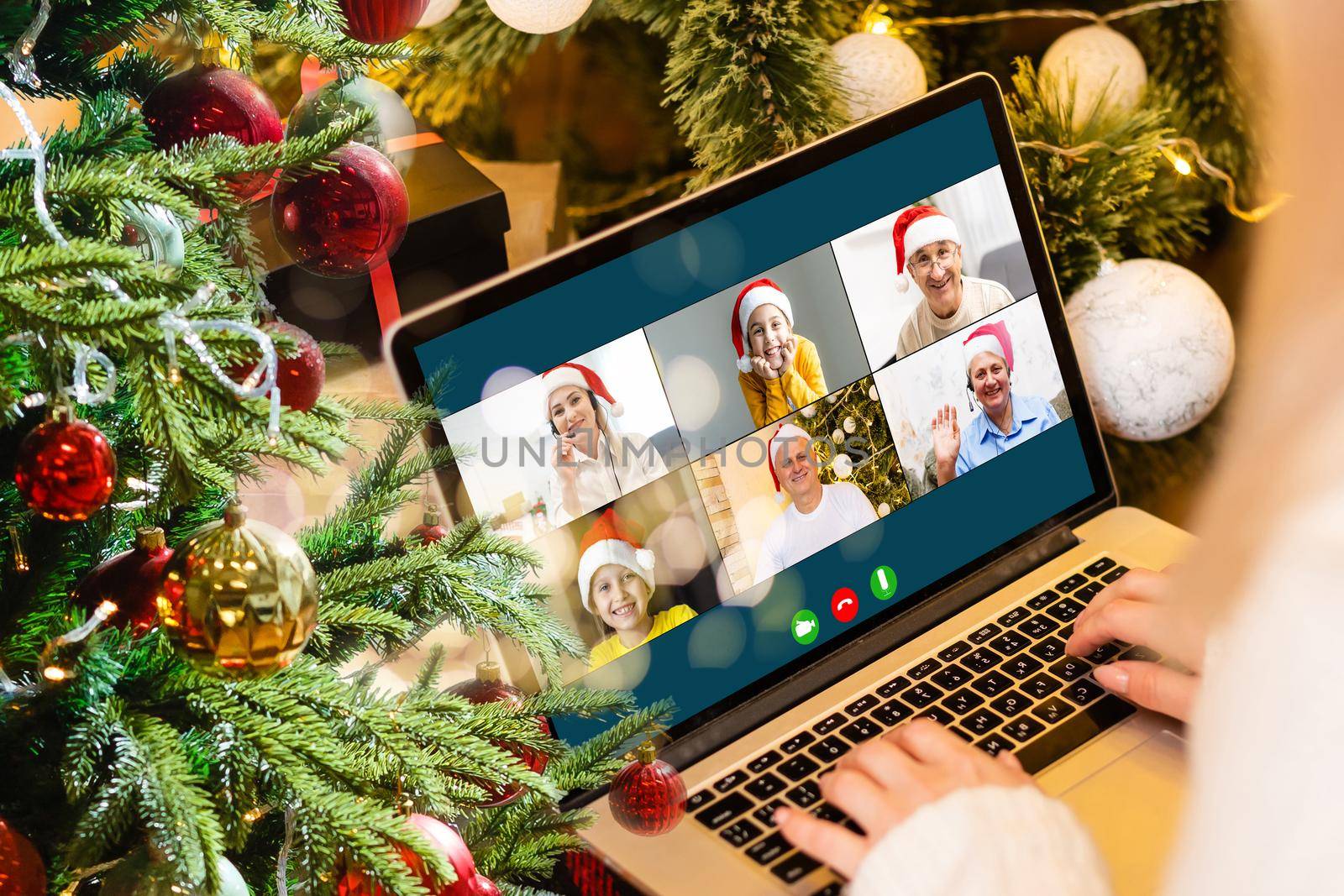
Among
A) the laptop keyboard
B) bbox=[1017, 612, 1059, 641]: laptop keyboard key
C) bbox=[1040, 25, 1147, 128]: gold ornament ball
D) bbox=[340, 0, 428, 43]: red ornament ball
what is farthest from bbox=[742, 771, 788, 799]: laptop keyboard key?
bbox=[1040, 25, 1147, 128]: gold ornament ball

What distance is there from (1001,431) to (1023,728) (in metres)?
0.21

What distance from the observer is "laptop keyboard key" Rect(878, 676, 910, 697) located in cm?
66

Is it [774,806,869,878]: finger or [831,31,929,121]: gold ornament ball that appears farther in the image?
[831,31,929,121]: gold ornament ball

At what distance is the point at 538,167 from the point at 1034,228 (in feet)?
1.35

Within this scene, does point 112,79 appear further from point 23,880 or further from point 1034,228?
point 1034,228

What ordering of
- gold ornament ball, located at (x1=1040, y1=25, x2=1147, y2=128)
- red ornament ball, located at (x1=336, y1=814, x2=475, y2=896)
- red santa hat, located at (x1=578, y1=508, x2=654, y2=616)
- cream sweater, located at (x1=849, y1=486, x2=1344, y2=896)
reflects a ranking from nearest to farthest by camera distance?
1. cream sweater, located at (x1=849, y1=486, x2=1344, y2=896)
2. red ornament ball, located at (x1=336, y1=814, x2=475, y2=896)
3. red santa hat, located at (x1=578, y1=508, x2=654, y2=616)
4. gold ornament ball, located at (x1=1040, y1=25, x2=1147, y2=128)

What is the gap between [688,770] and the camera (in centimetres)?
63

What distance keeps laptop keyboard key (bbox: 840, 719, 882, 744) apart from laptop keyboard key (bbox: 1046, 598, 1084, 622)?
163 mm


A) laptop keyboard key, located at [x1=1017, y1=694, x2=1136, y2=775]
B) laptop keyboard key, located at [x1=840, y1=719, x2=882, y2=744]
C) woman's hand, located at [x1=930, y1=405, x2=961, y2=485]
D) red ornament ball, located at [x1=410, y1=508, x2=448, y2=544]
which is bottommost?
laptop keyboard key, located at [x1=1017, y1=694, x2=1136, y2=775]

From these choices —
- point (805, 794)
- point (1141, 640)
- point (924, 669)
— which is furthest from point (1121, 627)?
point (805, 794)

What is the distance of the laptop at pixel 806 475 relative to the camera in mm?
590

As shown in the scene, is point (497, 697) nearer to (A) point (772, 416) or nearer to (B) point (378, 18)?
(A) point (772, 416)

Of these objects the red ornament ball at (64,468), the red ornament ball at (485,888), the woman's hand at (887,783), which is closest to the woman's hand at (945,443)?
the woman's hand at (887,783)

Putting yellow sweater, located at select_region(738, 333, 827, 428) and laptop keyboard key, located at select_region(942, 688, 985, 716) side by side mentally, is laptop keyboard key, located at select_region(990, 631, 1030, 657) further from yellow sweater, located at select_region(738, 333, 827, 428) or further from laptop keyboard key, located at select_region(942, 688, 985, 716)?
yellow sweater, located at select_region(738, 333, 827, 428)
